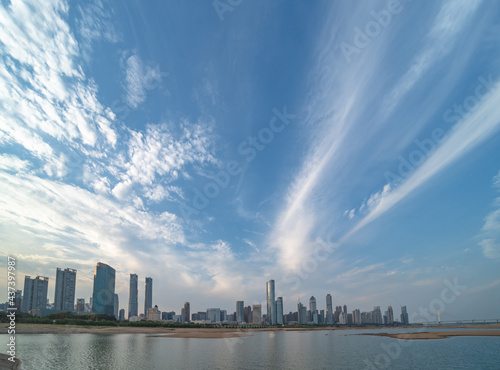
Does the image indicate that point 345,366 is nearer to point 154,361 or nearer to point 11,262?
point 154,361

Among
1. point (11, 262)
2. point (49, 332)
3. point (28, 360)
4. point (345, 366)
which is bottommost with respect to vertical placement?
point (49, 332)

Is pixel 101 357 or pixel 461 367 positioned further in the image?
pixel 101 357

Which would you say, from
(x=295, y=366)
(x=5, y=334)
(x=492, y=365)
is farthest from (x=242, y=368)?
(x=5, y=334)

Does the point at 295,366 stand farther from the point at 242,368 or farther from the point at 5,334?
the point at 5,334

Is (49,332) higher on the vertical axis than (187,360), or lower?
lower

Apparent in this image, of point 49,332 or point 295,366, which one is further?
point 49,332

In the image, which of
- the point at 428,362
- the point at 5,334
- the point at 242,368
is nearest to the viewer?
the point at 242,368

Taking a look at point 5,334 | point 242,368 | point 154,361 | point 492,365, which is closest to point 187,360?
point 154,361

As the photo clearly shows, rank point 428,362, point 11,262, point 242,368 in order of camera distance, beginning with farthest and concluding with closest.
A: point 428,362 < point 242,368 < point 11,262

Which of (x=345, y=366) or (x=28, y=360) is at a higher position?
(x=28, y=360)
